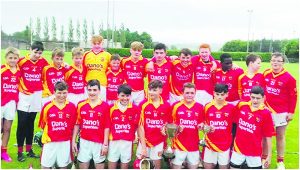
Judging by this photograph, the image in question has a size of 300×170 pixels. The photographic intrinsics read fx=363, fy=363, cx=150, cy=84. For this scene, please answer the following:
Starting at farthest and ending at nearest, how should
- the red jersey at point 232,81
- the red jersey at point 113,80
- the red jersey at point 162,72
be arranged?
the red jersey at point 113,80, the red jersey at point 162,72, the red jersey at point 232,81

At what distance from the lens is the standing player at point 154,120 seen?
17.0 ft

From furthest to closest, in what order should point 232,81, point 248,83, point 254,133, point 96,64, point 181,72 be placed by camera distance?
1. point 181,72
2. point 96,64
3. point 232,81
4. point 248,83
5. point 254,133

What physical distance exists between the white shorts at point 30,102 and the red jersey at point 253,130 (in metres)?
3.34

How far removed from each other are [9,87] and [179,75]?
2.95 metres

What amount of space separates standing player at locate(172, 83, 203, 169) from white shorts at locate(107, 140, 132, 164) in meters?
0.67

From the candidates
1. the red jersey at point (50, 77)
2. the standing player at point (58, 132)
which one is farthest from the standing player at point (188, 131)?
the red jersey at point (50, 77)

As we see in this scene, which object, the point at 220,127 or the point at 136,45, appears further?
the point at 136,45

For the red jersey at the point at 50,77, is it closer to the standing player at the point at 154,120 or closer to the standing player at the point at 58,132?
the standing player at the point at 58,132

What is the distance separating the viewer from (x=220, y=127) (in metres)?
5.04

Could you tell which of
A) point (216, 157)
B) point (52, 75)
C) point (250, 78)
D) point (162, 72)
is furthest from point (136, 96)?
point (216, 157)

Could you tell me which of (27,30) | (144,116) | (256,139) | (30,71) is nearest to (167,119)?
(144,116)

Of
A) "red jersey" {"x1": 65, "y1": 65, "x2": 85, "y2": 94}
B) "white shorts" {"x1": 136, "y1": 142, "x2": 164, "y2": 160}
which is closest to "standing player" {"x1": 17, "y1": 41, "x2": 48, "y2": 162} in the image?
"red jersey" {"x1": 65, "y1": 65, "x2": 85, "y2": 94}

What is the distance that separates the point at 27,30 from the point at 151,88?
72.4 metres

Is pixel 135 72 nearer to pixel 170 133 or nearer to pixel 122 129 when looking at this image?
pixel 122 129
